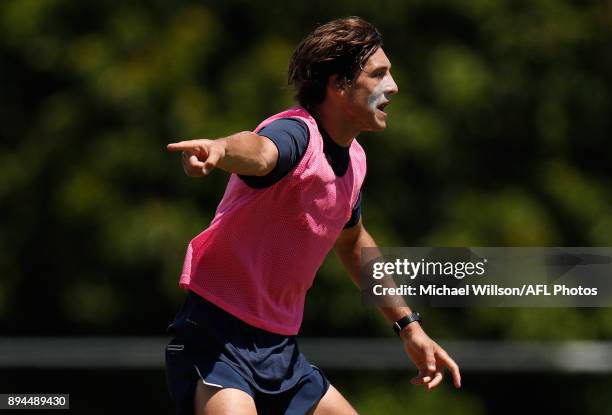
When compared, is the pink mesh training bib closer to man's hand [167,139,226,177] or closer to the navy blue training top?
the navy blue training top

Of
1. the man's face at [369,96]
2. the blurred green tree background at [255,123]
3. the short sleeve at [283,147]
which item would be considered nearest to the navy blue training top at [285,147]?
the short sleeve at [283,147]

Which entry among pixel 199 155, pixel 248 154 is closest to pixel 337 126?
pixel 248 154

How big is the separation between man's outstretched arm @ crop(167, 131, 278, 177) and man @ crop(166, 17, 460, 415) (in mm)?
11

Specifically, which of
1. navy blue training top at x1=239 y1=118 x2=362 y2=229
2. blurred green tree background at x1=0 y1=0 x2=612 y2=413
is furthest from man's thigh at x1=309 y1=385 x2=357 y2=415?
blurred green tree background at x1=0 y1=0 x2=612 y2=413

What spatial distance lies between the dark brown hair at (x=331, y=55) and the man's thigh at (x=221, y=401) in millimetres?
937

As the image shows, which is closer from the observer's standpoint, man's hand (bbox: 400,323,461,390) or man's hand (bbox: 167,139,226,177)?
man's hand (bbox: 167,139,226,177)

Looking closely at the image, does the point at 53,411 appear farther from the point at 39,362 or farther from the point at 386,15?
the point at 386,15

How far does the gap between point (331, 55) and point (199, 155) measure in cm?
97

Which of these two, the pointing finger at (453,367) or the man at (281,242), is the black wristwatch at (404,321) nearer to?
the pointing finger at (453,367)

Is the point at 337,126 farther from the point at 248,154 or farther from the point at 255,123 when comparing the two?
the point at 255,123

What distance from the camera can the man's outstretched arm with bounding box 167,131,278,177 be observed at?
306 centimetres

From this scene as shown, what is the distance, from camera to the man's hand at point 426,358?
13.5 feet

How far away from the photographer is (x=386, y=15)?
8703 mm

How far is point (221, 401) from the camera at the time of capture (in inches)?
141
